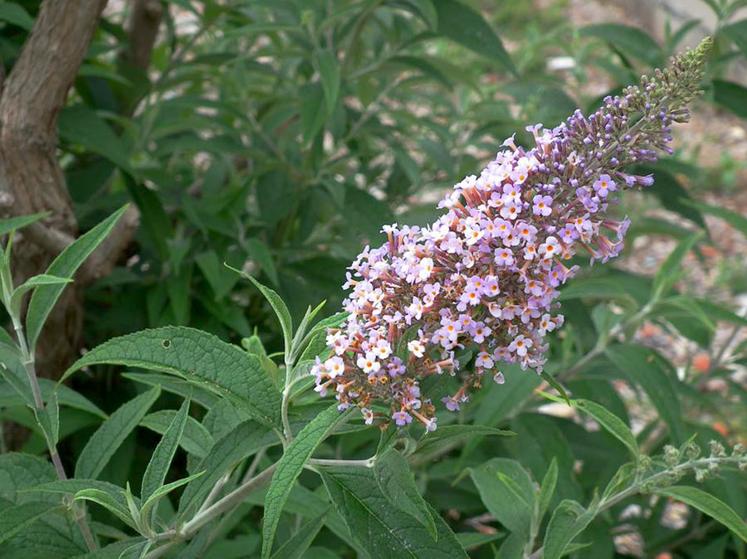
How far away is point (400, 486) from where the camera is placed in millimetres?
1299

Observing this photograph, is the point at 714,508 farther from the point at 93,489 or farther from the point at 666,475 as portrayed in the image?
the point at 93,489

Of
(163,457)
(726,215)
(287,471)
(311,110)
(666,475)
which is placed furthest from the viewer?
(726,215)

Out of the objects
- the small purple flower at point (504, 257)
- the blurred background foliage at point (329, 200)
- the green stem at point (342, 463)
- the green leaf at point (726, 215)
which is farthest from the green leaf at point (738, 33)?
the green stem at point (342, 463)

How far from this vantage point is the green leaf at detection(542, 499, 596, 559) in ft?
4.78

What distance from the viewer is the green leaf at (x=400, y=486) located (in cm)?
128

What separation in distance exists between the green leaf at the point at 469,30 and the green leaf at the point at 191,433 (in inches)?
46.9

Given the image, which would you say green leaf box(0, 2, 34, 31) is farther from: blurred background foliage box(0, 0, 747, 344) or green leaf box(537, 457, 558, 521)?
green leaf box(537, 457, 558, 521)

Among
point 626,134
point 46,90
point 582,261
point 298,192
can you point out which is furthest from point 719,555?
point 46,90

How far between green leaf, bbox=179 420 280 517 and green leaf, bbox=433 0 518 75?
1281mm

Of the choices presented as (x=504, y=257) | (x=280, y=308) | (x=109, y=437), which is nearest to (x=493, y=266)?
(x=504, y=257)

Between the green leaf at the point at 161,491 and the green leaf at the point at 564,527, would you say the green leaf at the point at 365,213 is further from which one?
the green leaf at the point at 161,491

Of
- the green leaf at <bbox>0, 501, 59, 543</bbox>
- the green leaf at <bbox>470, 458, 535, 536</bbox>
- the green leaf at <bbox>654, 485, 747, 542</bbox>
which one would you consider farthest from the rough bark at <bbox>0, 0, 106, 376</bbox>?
the green leaf at <bbox>654, 485, 747, 542</bbox>

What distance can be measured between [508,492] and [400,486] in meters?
0.55

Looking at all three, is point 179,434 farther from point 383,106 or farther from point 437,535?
point 383,106
